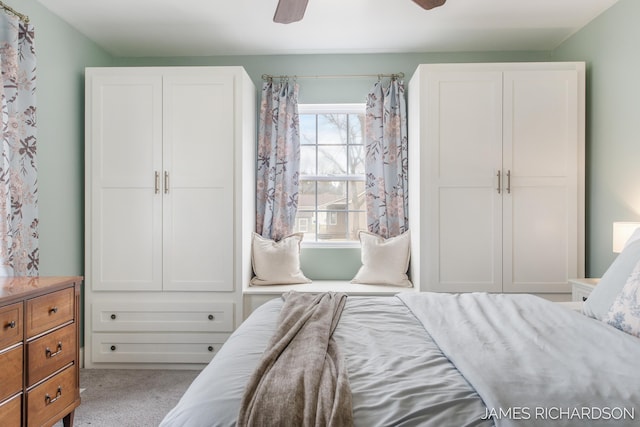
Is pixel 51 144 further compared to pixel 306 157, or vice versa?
pixel 306 157

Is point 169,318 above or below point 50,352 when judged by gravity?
below

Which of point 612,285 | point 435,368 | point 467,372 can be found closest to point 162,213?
point 435,368

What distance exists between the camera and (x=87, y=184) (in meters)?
3.04

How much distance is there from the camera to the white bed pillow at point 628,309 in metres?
1.43

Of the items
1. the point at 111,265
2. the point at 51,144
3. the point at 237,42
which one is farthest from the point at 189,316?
the point at 237,42

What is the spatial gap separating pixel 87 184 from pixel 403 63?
2767 mm

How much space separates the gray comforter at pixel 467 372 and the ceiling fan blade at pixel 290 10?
154 centimetres

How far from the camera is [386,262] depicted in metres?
3.34

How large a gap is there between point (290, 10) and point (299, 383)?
1813 millimetres

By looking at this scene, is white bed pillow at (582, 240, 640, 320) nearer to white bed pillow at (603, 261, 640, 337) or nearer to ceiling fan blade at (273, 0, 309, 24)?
white bed pillow at (603, 261, 640, 337)

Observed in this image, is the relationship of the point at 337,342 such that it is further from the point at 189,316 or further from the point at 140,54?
the point at 140,54

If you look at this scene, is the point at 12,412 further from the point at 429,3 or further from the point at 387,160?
the point at 387,160

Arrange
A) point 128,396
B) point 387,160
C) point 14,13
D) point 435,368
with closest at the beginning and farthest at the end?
point 435,368 → point 14,13 → point 128,396 → point 387,160

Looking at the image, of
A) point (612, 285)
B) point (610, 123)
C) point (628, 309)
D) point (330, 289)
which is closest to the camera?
point (628, 309)
